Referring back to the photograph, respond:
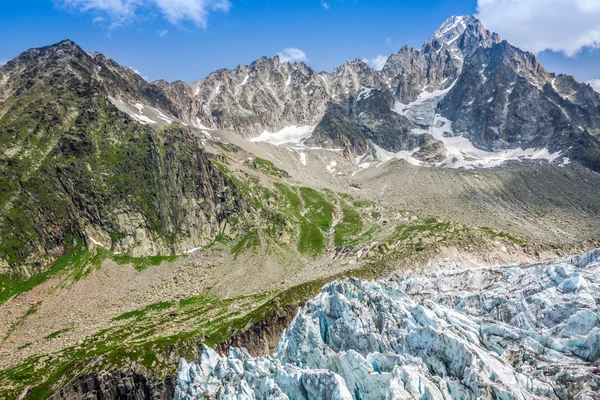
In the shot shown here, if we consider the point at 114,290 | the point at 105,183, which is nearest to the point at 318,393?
the point at 114,290

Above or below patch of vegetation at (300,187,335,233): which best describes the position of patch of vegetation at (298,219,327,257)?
below

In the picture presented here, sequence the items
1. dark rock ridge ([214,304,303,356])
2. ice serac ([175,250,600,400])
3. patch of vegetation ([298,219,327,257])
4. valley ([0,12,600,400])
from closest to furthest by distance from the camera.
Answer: ice serac ([175,250,600,400]), valley ([0,12,600,400]), dark rock ridge ([214,304,303,356]), patch of vegetation ([298,219,327,257])

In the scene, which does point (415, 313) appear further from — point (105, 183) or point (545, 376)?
point (105, 183)

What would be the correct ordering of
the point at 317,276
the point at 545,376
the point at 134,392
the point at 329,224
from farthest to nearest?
the point at 329,224 < the point at 317,276 < the point at 134,392 < the point at 545,376

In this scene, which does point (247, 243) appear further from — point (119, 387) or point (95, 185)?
point (119, 387)

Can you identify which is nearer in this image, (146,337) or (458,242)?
(146,337)

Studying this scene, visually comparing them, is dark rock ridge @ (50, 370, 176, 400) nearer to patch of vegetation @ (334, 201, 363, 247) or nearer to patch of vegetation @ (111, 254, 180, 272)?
patch of vegetation @ (111, 254, 180, 272)

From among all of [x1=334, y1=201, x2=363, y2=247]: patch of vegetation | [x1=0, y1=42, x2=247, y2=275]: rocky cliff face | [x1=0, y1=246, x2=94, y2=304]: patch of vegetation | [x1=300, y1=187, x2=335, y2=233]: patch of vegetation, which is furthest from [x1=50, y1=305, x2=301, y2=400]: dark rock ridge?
[x1=300, y1=187, x2=335, y2=233]: patch of vegetation

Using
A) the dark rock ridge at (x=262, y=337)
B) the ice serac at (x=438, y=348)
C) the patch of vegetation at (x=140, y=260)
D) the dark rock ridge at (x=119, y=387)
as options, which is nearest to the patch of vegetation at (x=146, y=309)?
the patch of vegetation at (x=140, y=260)

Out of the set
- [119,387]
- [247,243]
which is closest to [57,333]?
[119,387]
